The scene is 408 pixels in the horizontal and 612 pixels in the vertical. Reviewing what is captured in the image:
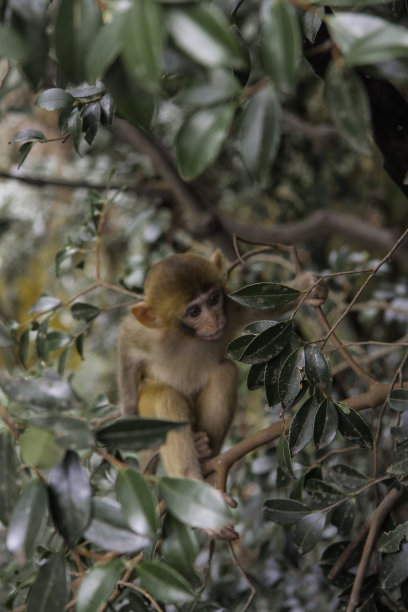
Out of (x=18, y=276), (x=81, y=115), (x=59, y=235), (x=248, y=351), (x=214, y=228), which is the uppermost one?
(x=81, y=115)

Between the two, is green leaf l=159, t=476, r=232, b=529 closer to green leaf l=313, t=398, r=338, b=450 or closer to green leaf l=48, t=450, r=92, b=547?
green leaf l=48, t=450, r=92, b=547

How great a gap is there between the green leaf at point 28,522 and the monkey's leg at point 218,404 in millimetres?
1126

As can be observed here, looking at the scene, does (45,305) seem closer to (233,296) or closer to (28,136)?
(28,136)

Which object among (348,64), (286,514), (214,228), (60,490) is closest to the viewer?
(348,64)

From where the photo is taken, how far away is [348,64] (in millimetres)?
455

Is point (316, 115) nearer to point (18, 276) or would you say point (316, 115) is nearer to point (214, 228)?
point (214, 228)

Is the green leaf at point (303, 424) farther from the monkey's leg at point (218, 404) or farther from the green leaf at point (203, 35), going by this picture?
the monkey's leg at point (218, 404)

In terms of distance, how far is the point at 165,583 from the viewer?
23.2 inches

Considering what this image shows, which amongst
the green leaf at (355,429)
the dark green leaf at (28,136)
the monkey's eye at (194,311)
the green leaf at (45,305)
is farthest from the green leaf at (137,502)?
the monkey's eye at (194,311)

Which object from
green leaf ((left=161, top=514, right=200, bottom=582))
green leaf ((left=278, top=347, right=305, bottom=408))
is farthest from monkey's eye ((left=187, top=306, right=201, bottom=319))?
green leaf ((left=161, top=514, right=200, bottom=582))

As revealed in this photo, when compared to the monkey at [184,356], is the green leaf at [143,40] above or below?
A: above

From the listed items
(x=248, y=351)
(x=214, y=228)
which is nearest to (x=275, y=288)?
(x=248, y=351)

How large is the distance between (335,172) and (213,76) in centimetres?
293

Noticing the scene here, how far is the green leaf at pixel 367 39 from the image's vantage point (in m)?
0.46
